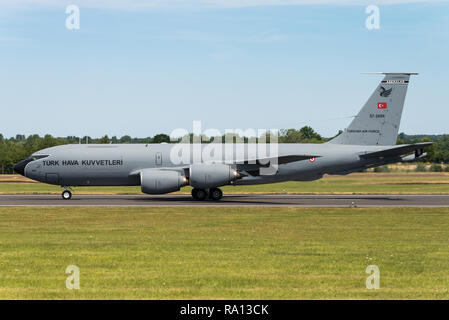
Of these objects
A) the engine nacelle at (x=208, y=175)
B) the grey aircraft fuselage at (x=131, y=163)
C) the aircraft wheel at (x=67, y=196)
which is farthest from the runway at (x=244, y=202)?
the grey aircraft fuselage at (x=131, y=163)

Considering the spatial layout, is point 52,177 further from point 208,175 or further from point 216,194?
point 216,194

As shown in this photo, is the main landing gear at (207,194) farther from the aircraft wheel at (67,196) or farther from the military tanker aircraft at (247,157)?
the aircraft wheel at (67,196)

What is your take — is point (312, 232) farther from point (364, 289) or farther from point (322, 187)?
point (322, 187)

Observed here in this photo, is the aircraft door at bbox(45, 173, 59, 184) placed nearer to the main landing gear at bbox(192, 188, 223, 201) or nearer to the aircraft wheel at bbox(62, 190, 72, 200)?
the aircraft wheel at bbox(62, 190, 72, 200)

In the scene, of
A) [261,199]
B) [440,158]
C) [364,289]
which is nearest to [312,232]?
[364,289]

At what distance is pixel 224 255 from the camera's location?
1825 centimetres

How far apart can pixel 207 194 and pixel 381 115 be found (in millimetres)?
13412

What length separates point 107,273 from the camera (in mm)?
15391

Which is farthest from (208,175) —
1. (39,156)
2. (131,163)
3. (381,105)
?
(381,105)

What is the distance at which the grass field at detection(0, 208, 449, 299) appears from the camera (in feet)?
44.7

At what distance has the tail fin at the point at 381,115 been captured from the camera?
45.3m

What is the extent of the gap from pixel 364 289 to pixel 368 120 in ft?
109

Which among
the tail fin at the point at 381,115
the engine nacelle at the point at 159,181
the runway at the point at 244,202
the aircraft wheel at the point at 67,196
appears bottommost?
the runway at the point at 244,202

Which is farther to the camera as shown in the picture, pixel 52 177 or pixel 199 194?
pixel 52 177
